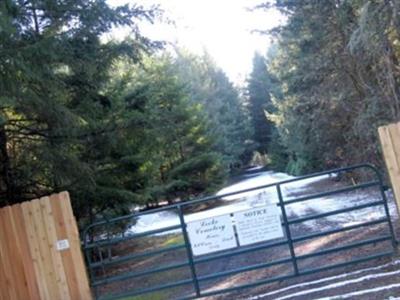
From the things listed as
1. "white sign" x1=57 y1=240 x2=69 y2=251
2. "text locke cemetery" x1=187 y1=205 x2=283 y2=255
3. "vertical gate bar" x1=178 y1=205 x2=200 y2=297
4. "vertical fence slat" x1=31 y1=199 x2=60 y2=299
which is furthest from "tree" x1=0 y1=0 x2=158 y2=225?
"text locke cemetery" x1=187 y1=205 x2=283 y2=255

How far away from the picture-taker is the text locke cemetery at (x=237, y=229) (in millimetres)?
7371

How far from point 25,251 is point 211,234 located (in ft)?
8.43

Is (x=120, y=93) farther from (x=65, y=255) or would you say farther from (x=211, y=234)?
(x=211, y=234)

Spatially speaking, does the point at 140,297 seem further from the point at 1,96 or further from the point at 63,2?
the point at 63,2

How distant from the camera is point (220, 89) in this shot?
A: 6397cm

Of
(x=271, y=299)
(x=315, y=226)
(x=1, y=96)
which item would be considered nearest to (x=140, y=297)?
(x=271, y=299)

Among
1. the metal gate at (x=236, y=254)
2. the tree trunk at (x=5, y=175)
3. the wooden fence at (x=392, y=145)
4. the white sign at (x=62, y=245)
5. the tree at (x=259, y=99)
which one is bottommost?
the metal gate at (x=236, y=254)

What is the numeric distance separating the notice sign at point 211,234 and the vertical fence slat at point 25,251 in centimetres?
223

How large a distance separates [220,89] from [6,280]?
57300 mm

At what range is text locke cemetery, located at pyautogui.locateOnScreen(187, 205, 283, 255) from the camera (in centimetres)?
737

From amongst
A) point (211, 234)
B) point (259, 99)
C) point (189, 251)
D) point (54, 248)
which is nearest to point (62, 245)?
point (54, 248)

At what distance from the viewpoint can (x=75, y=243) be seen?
7.27 metres

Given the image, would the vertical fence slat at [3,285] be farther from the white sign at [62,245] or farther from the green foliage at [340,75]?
the green foliage at [340,75]

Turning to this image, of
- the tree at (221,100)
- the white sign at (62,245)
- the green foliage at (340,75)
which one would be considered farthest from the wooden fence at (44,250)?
the tree at (221,100)
